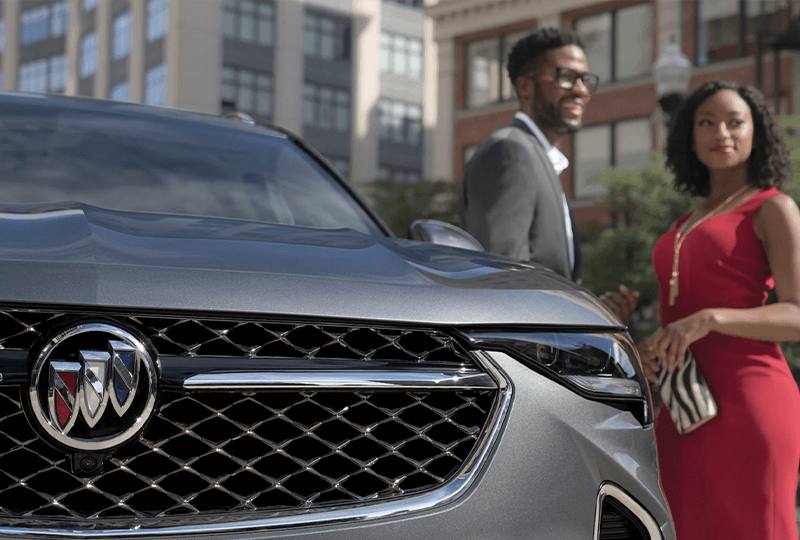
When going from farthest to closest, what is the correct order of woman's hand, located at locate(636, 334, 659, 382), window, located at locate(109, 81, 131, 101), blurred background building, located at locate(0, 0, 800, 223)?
window, located at locate(109, 81, 131, 101), blurred background building, located at locate(0, 0, 800, 223), woman's hand, located at locate(636, 334, 659, 382)

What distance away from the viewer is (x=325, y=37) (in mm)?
50656

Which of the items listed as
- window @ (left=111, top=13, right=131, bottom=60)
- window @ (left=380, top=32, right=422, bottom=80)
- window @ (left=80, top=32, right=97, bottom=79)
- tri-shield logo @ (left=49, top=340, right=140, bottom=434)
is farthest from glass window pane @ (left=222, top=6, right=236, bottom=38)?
tri-shield logo @ (left=49, top=340, right=140, bottom=434)

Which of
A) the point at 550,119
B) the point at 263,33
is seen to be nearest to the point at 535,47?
the point at 550,119

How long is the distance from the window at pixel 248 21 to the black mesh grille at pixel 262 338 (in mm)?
46543

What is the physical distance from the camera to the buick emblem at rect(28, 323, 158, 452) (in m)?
1.53

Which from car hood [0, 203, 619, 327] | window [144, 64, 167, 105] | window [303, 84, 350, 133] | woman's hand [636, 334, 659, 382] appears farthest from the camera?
window [303, 84, 350, 133]

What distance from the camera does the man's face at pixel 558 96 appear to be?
378cm

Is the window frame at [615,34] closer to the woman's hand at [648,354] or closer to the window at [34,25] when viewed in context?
the woman's hand at [648,354]

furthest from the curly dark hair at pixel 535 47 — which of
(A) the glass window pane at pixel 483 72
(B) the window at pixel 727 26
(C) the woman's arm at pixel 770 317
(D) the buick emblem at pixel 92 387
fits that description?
(A) the glass window pane at pixel 483 72

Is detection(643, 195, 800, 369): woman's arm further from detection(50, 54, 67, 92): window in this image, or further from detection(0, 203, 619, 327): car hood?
detection(50, 54, 67, 92): window

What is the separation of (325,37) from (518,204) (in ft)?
160

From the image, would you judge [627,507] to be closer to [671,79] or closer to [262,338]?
[262,338]

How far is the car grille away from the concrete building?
42.6 meters

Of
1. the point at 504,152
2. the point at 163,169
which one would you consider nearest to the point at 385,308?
the point at 163,169
